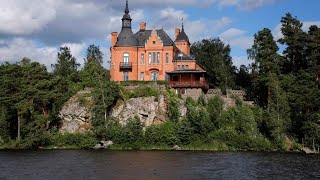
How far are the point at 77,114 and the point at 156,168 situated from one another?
34209 mm

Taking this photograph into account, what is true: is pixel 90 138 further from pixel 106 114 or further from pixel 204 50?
pixel 204 50

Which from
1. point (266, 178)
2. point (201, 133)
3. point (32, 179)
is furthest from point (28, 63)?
point (266, 178)

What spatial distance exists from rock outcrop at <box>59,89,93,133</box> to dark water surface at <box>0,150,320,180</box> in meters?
20.4

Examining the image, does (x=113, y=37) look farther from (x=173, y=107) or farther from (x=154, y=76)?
(x=173, y=107)

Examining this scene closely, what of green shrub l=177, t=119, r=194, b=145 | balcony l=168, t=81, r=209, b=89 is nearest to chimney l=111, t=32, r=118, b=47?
balcony l=168, t=81, r=209, b=89

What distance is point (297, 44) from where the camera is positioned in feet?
261

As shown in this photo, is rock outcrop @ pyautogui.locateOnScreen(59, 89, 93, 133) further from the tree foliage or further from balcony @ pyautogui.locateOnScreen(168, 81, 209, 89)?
the tree foliage

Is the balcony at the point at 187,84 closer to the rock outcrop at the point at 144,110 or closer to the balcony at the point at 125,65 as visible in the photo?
the rock outcrop at the point at 144,110

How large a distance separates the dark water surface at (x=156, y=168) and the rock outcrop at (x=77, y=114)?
20398 mm

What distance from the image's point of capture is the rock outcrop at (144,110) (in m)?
73.9

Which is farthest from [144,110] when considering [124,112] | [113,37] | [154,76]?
[113,37]

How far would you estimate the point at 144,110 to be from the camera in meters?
74.2

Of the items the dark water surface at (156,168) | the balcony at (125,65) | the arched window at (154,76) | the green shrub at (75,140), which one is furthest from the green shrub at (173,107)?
the dark water surface at (156,168)

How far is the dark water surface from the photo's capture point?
1534 inches
